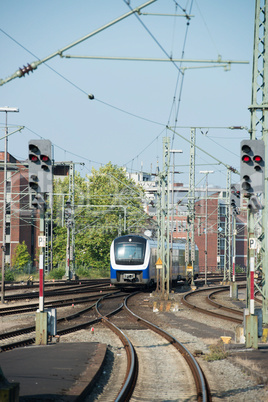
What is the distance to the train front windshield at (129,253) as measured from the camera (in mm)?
35406

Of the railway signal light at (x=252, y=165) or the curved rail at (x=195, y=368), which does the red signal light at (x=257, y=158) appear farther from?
the curved rail at (x=195, y=368)

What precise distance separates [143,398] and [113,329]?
8480 millimetres

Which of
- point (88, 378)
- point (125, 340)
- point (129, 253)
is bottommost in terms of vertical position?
point (125, 340)

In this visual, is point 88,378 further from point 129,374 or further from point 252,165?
point 252,165

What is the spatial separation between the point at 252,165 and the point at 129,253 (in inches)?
878

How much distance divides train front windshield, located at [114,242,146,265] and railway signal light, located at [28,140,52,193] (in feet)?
73.0

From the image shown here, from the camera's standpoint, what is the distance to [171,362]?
12.5 metres

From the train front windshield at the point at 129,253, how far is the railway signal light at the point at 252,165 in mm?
22067

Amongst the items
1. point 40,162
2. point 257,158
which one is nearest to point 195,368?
point 257,158

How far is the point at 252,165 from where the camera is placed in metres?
13.8

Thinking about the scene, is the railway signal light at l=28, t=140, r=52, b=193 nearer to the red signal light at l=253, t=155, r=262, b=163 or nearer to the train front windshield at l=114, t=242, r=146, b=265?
the red signal light at l=253, t=155, r=262, b=163

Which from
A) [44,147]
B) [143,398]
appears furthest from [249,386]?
[44,147]

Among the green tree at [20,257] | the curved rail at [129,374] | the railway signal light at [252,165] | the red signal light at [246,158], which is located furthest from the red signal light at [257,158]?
the green tree at [20,257]

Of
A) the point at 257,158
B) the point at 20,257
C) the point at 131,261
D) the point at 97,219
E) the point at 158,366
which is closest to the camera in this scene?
the point at 158,366
